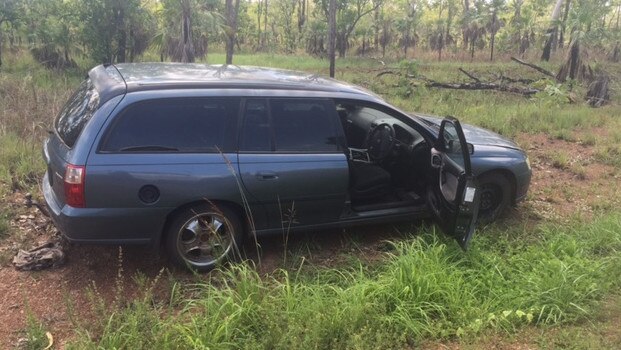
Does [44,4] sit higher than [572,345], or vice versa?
[44,4]

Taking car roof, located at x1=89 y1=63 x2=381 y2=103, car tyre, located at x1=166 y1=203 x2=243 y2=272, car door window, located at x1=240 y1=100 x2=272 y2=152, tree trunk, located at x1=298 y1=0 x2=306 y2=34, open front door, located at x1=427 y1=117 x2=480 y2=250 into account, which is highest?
tree trunk, located at x1=298 y1=0 x2=306 y2=34

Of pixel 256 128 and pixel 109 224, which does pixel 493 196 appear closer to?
pixel 256 128

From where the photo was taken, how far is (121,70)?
4.66 m

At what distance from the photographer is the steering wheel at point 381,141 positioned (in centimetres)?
518

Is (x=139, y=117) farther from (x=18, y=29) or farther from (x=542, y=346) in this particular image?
(x=18, y=29)

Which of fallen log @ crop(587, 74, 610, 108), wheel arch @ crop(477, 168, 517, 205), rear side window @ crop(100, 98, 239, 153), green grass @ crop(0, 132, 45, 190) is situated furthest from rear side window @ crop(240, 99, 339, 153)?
fallen log @ crop(587, 74, 610, 108)

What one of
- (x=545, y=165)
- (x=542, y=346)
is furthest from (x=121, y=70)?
(x=545, y=165)

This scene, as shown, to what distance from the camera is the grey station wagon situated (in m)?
3.91

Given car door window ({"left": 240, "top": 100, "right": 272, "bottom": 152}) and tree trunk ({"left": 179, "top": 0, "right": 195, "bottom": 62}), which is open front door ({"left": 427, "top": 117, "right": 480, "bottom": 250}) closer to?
car door window ({"left": 240, "top": 100, "right": 272, "bottom": 152})

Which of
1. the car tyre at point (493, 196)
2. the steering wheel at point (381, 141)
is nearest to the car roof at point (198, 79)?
the steering wheel at point (381, 141)

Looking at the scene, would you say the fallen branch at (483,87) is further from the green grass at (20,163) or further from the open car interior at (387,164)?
the green grass at (20,163)

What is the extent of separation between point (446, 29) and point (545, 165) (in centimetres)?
2608

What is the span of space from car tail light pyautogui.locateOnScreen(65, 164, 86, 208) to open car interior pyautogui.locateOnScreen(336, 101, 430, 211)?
236 centimetres

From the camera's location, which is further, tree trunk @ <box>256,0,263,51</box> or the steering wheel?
tree trunk @ <box>256,0,263,51</box>
